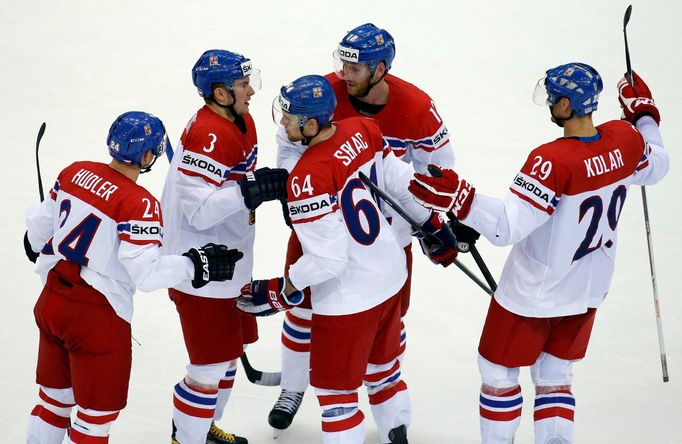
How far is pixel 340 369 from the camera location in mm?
3650

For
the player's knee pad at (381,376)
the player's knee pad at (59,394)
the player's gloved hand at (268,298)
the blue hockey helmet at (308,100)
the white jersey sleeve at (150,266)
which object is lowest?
the player's knee pad at (59,394)

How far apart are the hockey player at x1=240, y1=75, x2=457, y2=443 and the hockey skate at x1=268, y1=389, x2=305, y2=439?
2.22ft

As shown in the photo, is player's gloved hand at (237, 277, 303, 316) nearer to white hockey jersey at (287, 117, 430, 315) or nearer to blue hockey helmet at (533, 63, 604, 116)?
white hockey jersey at (287, 117, 430, 315)

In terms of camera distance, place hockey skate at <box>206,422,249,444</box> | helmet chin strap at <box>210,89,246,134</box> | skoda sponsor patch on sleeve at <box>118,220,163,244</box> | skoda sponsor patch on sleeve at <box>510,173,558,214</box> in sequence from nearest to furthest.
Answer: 1. skoda sponsor patch on sleeve at <box>118,220,163,244</box>
2. skoda sponsor patch on sleeve at <box>510,173,558,214</box>
3. helmet chin strap at <box>210,89,246,134</box>
4. hockey skate at <box>206,422,249,444</box>

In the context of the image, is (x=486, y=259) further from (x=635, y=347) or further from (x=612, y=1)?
(x=612, y=1)

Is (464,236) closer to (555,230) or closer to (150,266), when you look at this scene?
(555,230)

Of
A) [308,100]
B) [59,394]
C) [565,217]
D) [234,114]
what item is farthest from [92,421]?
[565,217]

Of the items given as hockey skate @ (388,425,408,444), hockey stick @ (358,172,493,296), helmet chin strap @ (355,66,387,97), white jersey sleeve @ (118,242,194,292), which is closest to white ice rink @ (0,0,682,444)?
hockey skate @ (388,425,408,444)

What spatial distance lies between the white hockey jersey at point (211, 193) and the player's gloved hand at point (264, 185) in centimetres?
6

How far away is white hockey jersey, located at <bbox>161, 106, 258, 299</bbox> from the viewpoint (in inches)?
148

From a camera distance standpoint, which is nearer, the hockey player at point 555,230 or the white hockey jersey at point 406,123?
the hockey player at point 555,230

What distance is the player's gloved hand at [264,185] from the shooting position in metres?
3.67

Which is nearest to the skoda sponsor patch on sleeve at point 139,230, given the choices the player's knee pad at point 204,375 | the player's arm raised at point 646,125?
the player's knee pad at point 204,375

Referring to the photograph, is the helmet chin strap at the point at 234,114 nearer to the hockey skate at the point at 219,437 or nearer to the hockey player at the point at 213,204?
the hockey player at the point at 213,204
